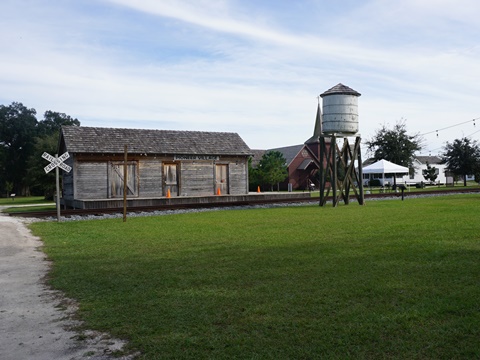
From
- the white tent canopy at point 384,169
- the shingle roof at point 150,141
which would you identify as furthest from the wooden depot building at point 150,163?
the white tent canopy at point 384,169

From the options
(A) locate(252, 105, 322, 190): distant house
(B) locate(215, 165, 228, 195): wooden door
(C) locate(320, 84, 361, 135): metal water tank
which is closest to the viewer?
(C) locate(320, 84, 361, 135): metal water tank

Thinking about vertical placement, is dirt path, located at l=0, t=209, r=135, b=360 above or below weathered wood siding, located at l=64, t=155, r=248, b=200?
below

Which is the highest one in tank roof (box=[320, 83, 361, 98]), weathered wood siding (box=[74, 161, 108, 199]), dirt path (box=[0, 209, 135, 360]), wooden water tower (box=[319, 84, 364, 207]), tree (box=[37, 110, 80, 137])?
tree (box=[37, 110, 80, 137])

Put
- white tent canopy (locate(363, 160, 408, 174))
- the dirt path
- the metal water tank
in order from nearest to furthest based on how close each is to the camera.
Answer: the dirt path < the metal water tank < white tent canopy (locate(363, 160, 408, 174))

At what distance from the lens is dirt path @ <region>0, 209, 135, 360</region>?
443 cm

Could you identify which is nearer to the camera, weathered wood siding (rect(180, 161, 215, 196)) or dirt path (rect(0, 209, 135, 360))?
dirt path (rect(0, 209, 135, 360))

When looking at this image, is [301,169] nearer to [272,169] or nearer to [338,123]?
[272,169]

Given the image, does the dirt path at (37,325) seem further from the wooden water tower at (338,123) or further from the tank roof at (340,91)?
the tank roof at (340,91)

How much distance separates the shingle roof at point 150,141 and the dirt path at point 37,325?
64.2 feet

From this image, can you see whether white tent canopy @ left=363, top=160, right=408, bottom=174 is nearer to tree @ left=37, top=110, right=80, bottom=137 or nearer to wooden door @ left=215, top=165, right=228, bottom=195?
wooden door @ left=215, top=165, right=228, bottom=195

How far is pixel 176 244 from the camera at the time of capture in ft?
36.7

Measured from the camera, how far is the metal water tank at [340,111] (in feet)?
76.1

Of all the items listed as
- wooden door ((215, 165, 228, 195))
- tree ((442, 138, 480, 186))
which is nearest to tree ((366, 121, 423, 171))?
tree ((442, 138, 480, 186))

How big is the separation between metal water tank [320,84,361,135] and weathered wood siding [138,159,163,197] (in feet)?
37.7
